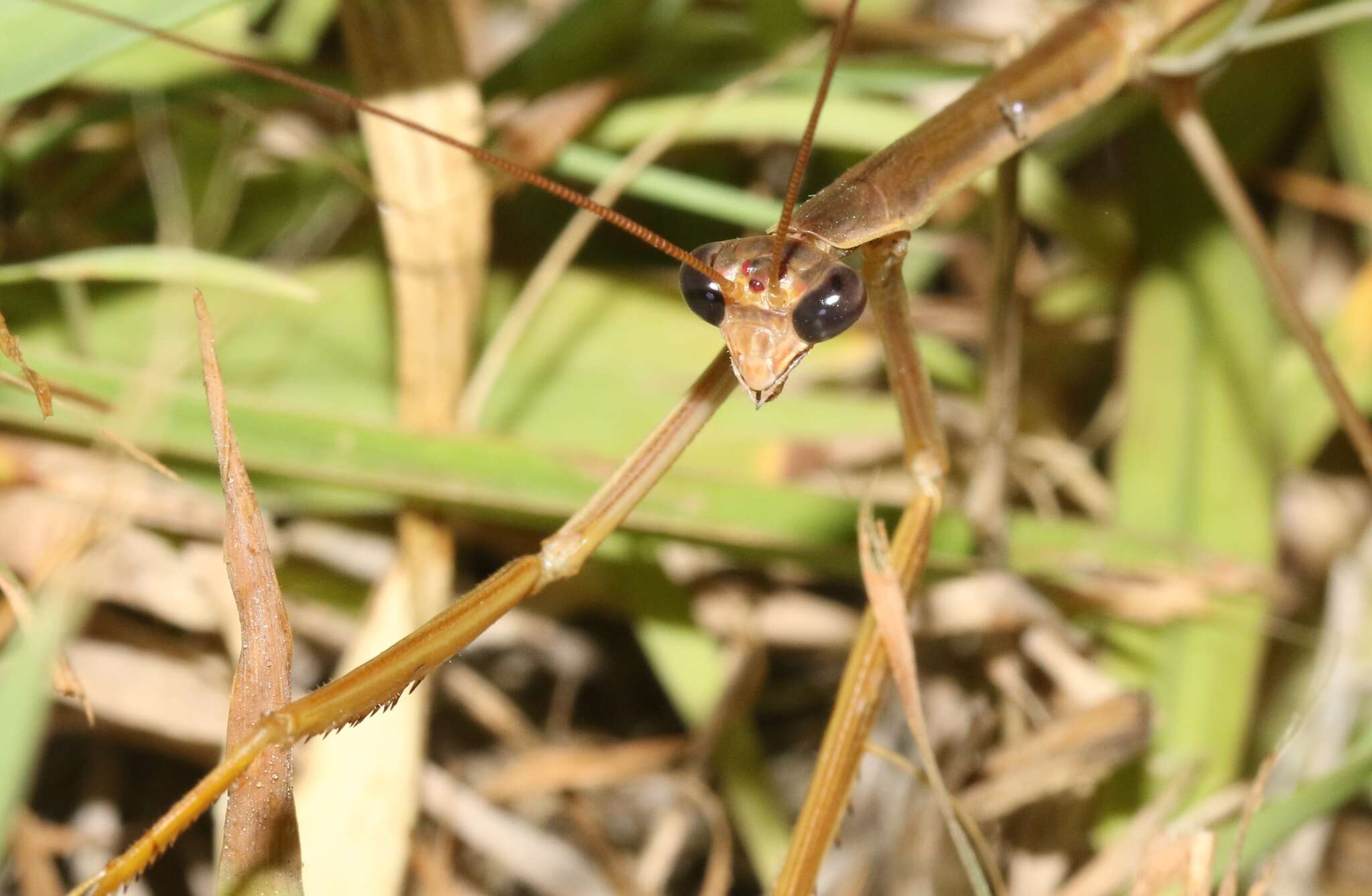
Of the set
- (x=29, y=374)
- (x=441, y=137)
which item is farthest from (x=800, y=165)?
(x=29, y=374)

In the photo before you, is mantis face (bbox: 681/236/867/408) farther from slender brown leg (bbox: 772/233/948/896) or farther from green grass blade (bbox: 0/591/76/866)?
green grass blade (bbox: 0/591/76/866)

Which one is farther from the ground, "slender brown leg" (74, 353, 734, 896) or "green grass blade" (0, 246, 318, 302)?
"green grass blade" (0, 246, 318, 302)

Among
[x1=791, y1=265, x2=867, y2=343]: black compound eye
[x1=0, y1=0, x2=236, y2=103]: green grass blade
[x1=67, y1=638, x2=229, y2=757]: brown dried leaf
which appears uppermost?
[x1=0, y1=0, x2=236, y2=103]: green grass blade

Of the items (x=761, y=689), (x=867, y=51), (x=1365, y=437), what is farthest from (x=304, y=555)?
(x=1365, y=437)

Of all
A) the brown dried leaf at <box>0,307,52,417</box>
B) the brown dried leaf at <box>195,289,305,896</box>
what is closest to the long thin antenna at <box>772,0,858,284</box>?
the brown dried leaf at <box>195,289,305,896</box>

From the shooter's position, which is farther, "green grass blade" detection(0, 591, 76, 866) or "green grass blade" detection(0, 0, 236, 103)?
"green grass blade" detection(0, 0, 236, 103)

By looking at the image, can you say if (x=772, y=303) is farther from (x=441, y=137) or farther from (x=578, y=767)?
(x=578, y=767)

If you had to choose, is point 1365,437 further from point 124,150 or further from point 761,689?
point 124,150
